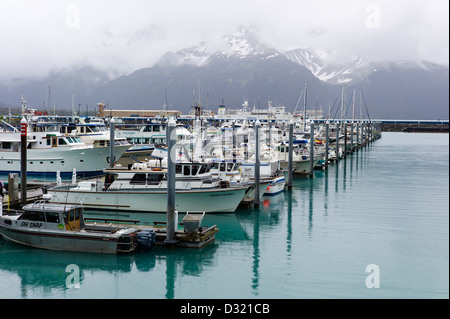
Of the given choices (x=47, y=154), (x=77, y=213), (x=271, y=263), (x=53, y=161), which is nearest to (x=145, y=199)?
(x=77, y=213)

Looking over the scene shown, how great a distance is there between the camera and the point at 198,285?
595 inches

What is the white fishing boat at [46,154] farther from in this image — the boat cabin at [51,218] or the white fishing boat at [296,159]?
the boat cabin at [51,218]

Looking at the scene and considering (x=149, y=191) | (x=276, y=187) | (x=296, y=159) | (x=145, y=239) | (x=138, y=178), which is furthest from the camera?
(x=296, y=159)

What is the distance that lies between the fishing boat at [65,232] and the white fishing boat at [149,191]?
5467 millimetres

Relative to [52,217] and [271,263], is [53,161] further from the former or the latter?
[271,263]

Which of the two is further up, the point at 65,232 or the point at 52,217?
the point at 52,217

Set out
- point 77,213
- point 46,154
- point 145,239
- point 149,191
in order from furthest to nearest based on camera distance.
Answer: point 46,154, point 149,191, point 77,213, point 145,239

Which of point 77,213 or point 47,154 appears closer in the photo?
point 77,213

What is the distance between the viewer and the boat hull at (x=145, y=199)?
23.2 m

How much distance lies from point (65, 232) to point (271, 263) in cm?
741

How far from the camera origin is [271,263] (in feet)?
56.9

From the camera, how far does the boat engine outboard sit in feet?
55.8

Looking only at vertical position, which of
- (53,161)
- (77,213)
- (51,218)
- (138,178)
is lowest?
(51,218)
